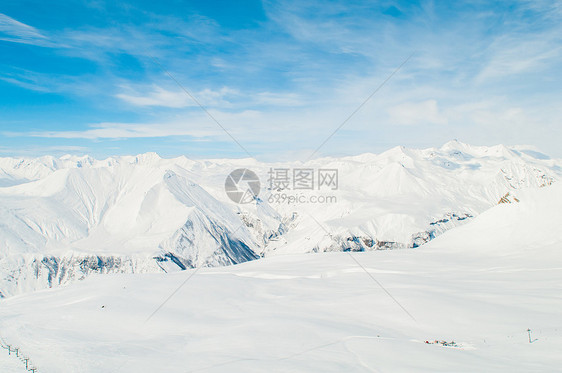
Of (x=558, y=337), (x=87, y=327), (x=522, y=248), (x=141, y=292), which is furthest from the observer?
(x=522, y=248)

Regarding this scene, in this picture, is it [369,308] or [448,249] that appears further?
[448,249]

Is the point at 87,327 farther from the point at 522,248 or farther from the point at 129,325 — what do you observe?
the point at 522,248

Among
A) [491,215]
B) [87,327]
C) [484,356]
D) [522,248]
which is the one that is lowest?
[87,327]

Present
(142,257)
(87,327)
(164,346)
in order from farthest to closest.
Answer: (142,257), (87,327), (164,346)

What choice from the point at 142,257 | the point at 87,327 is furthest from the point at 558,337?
the point at 142,257

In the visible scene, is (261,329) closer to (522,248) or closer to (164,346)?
(164,346)

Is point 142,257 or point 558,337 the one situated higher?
point 558,337
